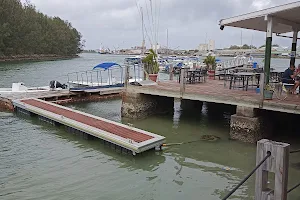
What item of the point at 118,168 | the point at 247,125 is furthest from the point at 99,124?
the point at 247,125

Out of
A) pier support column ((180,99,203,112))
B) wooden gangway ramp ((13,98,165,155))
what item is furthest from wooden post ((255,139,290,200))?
pier support column ((180,99,203,112))

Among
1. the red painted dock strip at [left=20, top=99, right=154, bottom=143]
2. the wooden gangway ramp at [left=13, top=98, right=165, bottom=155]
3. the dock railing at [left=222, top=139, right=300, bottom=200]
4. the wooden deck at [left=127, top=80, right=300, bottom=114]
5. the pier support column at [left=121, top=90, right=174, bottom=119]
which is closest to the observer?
the dock railing at [left=222, top=139, right=300, bottom=200]

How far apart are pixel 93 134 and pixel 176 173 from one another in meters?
3.51

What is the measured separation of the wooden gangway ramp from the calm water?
14.7 inches

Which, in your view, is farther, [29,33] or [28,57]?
[29,33]

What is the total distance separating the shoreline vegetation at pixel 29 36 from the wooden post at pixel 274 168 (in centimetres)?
6864

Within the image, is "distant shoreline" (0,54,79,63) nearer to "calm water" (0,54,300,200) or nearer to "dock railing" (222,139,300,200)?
"calm water" (0,54,300,200)

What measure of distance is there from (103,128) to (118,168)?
2.59 metres

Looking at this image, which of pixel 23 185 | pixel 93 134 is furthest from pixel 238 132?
pixel 23 185

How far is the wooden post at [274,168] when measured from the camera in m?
4.34

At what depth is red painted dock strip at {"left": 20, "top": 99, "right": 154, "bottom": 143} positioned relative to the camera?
406 inches

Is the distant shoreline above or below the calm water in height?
above

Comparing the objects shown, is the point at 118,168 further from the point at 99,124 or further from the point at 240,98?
the point at 240,98

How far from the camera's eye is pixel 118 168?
8.87 m
